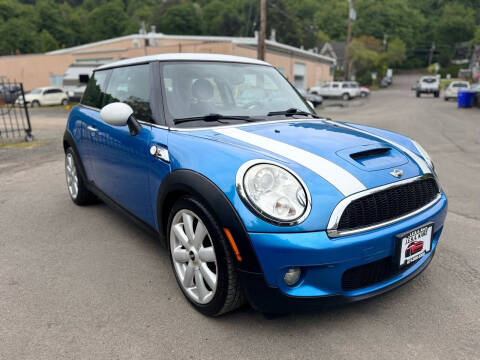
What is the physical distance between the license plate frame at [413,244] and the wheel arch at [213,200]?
2.72 ft

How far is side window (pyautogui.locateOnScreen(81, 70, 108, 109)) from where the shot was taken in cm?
392

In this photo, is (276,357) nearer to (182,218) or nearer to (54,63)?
(182,218)

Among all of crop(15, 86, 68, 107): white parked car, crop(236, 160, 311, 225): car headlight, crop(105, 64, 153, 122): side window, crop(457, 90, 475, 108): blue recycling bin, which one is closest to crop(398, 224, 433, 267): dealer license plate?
crop(236, 160, 311, 225): car headlight

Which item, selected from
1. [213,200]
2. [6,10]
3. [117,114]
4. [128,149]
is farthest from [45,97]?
[6,10]

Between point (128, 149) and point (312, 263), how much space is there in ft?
5.76

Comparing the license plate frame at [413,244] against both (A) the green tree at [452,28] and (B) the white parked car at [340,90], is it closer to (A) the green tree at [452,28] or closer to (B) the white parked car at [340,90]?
(B) the white parked car at [340,90]

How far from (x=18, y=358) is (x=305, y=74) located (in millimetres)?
42818

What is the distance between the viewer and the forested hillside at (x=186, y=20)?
6794 centimetres

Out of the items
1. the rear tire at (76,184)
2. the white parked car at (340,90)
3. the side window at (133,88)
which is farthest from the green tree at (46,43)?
the side window at (133,88)

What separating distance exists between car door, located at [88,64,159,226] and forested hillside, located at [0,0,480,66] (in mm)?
61125

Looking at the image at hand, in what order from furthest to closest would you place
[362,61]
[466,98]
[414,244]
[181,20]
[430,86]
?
[181,20] → [362,61] → [430,86] → [466,98] → [414,244]

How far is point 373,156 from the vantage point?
8.07 ft

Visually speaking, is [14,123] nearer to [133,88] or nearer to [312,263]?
[133,88]

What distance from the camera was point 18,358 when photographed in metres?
2.10
